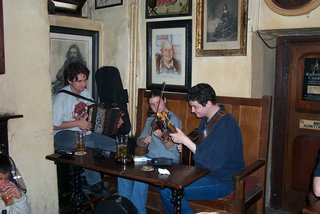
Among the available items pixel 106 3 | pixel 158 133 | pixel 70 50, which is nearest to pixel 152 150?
pixel 158 133

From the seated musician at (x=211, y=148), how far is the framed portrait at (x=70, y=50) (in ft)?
6.94

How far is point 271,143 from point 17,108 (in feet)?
9.60

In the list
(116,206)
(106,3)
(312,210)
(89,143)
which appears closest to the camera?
(312,210)

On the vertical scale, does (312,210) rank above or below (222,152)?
below

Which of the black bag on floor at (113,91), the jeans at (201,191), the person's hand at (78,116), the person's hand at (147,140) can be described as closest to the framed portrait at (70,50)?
the black bag on floor at (113,91)

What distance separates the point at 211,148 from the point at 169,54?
179 cm

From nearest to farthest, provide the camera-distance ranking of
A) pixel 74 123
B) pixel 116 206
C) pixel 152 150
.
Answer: pixel 116 206 < pixel 152 150 < pixel 74 123

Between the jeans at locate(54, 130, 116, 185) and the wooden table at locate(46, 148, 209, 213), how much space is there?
0.42 m

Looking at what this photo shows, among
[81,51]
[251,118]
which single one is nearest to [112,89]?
[81,51]

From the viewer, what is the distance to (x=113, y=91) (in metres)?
4.39

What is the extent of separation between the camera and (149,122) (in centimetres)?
367

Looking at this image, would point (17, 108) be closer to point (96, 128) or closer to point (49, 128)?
point (49, 128)

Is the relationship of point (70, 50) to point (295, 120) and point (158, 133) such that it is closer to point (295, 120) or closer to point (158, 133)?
point (158, 133)

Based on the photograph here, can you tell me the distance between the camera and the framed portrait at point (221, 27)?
12.4 ft
